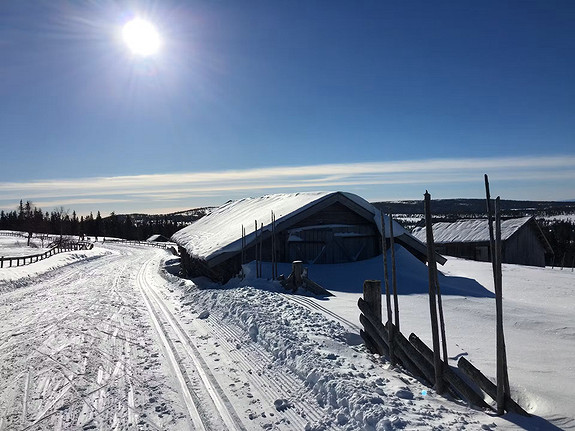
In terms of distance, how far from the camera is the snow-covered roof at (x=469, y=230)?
3329cm

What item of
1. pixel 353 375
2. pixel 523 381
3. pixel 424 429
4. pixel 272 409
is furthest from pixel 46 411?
pixel 523 381

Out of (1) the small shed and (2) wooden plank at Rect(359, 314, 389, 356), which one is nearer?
(2) wooden plank at Rect(359, 314, 389, 356)

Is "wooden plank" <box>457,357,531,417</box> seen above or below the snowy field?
above

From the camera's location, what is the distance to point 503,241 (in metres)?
32.5

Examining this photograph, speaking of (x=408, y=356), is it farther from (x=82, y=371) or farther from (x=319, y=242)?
(x=319, y=242)

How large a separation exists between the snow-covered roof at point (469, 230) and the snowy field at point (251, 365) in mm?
20809

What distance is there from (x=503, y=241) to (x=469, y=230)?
4.78 meters

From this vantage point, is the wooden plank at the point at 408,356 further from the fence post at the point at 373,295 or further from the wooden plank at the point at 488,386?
the wooden plank at the point at 488,386

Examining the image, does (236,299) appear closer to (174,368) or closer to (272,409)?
(174,368)

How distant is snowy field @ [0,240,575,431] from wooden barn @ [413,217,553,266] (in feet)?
67.0

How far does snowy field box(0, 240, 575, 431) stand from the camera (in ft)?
17.3

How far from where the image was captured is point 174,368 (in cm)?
736

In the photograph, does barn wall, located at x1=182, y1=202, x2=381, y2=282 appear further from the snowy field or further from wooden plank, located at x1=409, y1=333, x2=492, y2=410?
wooden plank, located at x1=409, y1=333, x2=492, y2=410

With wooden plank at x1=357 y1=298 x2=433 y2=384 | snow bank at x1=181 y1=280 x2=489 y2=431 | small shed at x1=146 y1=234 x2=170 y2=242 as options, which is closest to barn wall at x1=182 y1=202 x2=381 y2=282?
snow bank at x1=181 y1=280 x2=489 y2=431
